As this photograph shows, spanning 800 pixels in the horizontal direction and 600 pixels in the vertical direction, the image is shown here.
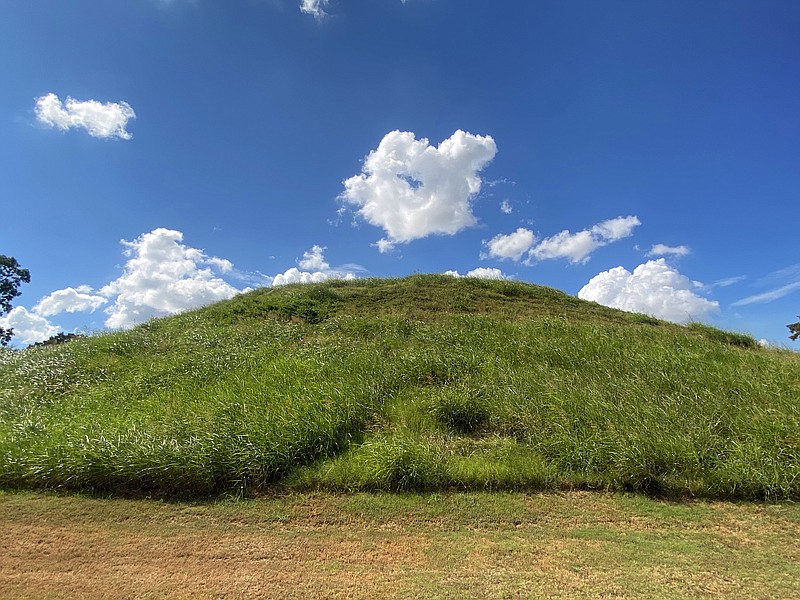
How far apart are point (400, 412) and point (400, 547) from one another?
2872 mm

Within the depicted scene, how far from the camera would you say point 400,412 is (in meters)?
6.62

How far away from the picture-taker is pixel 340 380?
7.35 metres

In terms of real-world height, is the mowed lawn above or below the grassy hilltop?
below

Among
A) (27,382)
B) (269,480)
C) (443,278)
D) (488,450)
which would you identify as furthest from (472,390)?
(443,278)

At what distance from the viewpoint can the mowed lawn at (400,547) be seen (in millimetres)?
3189

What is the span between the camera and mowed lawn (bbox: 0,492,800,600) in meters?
3.19

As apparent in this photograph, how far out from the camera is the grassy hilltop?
16.4 feet

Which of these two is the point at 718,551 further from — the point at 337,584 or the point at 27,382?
the point at 27,382

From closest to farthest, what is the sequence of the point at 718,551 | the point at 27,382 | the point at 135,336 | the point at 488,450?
the point at 718,551
the point at 488,450
the point at 27,382
the point at 135,336

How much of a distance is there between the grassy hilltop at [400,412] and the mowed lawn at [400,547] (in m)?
0.36

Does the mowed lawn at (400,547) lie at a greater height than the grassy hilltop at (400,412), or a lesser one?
lesser

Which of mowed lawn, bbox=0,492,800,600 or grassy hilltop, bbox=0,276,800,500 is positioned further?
grassy hilltop, bbox=0,276,800,500

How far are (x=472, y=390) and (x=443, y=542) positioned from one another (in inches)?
139

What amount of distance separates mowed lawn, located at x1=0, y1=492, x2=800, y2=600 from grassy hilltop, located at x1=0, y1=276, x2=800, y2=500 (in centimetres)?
36
